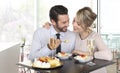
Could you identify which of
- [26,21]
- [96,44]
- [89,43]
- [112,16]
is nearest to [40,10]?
[26,21]

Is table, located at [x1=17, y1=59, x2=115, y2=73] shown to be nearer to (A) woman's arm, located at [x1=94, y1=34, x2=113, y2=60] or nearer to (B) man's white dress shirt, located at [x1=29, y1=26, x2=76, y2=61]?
(A) woman's arm, located at [x1=94, y1=34, x2=113, y2=60]

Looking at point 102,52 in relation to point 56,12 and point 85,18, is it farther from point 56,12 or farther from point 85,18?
point 56,12

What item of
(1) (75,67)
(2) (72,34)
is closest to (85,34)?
(2) (72,34)

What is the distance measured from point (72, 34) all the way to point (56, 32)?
7.5 inches

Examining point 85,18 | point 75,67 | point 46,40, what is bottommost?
point 75,67

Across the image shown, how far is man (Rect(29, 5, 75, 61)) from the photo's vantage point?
2224 millimetres

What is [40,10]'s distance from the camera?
4.42 m

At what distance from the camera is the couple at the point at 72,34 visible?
2241mm

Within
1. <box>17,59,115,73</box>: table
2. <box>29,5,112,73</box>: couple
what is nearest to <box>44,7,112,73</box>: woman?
<box>29,5,112,73</box>: couple

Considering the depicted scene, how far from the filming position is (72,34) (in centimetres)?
242

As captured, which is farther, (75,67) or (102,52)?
(102,52)

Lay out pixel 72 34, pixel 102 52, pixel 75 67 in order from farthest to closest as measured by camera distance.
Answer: pixel 72 34 < pixel 102 52 < pixel 75 67

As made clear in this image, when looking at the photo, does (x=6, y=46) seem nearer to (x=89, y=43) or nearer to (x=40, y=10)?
(x=89, y=43)

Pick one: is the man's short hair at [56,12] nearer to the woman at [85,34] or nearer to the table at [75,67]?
the woman at [85,34]
